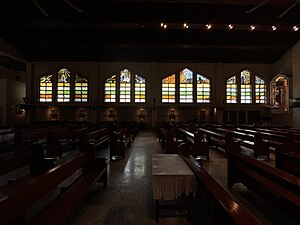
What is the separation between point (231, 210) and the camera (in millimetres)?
1623

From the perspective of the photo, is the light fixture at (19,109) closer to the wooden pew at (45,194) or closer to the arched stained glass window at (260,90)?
the wooden pew at (45,194)

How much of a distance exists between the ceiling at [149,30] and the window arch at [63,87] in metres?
1.55

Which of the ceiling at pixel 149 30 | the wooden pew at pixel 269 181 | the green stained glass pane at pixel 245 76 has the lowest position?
the wooden pew at pixel 269 181

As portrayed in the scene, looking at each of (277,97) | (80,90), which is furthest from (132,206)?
(277,97)

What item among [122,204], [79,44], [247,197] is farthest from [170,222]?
[79,44]

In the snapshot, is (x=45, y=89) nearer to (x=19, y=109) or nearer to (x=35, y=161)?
(x=19, y=109)

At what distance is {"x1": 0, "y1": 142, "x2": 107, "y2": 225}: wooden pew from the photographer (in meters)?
1.46

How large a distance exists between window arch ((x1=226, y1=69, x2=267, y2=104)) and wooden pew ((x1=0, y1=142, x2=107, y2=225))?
17.4m

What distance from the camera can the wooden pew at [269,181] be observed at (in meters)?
2.22

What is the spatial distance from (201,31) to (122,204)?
1324 centimetres

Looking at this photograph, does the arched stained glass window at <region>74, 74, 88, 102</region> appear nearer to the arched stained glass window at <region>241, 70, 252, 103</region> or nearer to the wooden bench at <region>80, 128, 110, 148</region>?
the wooden bench at <region>80, 128, 110, 148</region>

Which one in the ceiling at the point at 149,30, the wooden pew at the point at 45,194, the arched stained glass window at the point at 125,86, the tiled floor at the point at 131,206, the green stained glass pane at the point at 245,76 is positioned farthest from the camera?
the green stained glass pane at the point at 245,76

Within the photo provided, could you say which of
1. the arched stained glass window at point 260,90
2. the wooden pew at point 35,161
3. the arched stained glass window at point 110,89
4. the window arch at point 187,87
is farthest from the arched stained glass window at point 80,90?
the wooden pew at point 35,161

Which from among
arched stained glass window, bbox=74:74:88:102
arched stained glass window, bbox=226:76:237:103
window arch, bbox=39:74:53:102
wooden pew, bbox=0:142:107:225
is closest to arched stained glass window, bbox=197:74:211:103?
arched stained glass window, bbox=226:76:237:103
